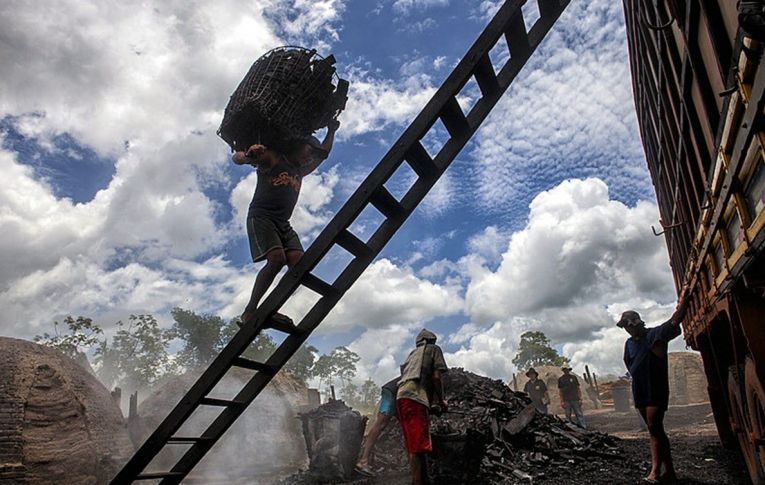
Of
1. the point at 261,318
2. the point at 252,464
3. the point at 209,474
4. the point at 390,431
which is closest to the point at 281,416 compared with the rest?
the point at 252,464

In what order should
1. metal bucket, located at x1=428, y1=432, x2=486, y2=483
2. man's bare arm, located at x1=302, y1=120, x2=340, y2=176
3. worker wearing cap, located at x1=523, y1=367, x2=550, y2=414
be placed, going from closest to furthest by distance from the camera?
man's bare arm, located at x1=302, y1=120, x2=340, y2=176 → metal bucket, located at x1=428, y1=432, x2=486, y2=483 → worker wearing cap, located at x1=523, y1=367, x2=550, y2=414

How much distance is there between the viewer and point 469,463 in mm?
5402

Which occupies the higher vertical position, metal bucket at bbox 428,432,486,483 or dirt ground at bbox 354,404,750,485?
metal bucket at bbox 428,432,486,483

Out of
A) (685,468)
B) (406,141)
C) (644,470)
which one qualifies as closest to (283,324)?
(406,141)

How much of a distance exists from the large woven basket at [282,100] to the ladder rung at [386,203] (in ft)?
2.24

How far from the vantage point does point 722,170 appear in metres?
2.45

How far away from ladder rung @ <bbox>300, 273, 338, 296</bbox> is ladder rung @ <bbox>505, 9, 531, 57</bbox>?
195 centimetres

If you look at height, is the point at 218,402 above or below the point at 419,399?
above

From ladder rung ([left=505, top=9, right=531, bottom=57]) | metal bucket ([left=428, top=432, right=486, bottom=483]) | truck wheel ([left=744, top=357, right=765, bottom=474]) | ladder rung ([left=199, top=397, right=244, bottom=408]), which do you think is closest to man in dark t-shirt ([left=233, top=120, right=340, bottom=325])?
ladder rung ([left=199, top=397, right=244, bottom=408])

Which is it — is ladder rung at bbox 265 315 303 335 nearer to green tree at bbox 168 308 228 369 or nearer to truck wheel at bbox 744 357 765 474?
truck wheel at bbox 744 357 765 474

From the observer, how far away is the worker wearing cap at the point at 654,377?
15.0 feet

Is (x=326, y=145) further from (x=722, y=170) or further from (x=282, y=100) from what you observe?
(x=722, y=170)

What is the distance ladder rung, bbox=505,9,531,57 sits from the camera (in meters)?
2.90

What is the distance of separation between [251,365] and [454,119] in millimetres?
2048
